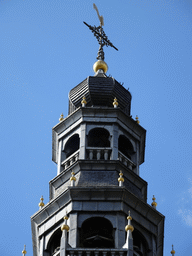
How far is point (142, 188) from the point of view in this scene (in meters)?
45.4

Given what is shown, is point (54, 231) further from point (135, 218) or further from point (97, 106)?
point (97, 106)

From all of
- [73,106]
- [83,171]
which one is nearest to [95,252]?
[83,171]

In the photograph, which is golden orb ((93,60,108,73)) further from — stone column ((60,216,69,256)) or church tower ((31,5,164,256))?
stone column ((60,216,69,256))

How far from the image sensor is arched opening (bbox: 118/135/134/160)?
47.4m

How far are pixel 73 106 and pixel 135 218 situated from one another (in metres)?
9.62

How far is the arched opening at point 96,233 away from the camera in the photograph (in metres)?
41.1

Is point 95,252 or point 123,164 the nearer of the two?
point 95,252

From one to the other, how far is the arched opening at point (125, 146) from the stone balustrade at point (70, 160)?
265 centimetres

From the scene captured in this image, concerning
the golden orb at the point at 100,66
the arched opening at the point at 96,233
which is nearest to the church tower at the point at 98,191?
the arched opening at the point at 96,233

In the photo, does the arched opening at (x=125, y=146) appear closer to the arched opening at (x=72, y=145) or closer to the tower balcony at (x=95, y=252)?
the arched opening at (x=72, y=145)

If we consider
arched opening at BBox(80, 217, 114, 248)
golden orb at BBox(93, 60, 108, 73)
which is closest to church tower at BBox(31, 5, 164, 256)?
arched opening at BBox(80, 217, 114, 248)

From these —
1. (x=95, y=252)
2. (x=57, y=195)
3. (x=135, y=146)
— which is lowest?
(x=95, y=252)

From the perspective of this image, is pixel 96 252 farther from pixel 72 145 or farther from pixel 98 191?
pixel 72 145

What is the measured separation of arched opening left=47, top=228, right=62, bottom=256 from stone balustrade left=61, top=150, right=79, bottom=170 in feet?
13.7
